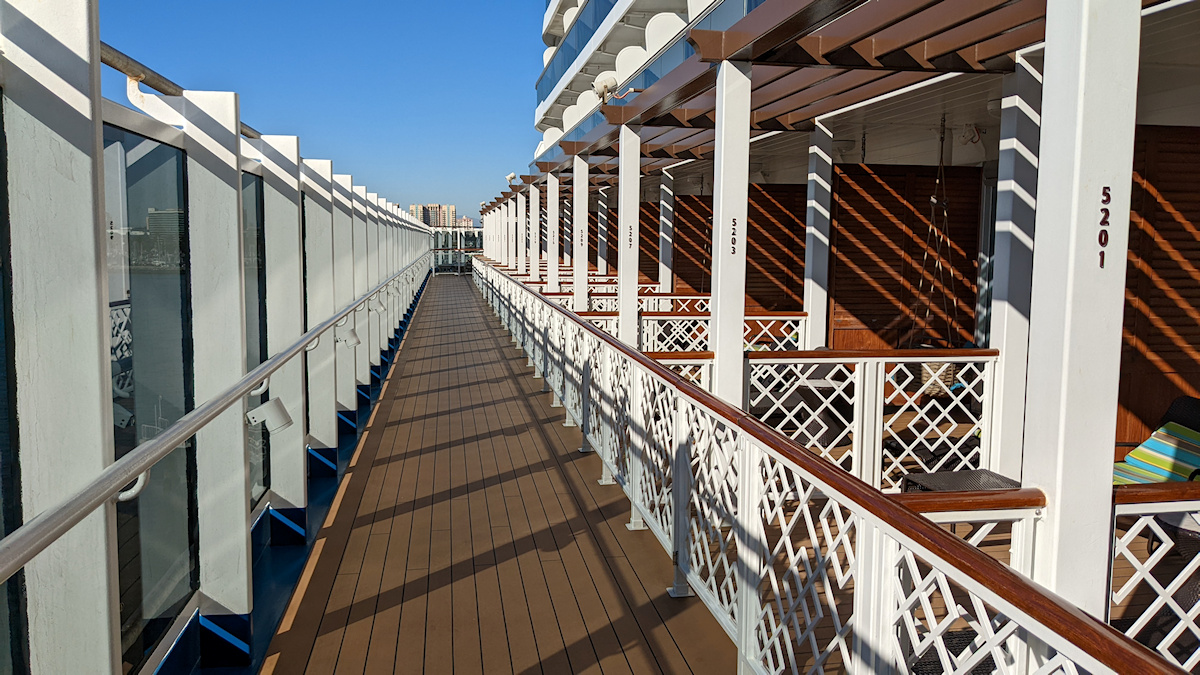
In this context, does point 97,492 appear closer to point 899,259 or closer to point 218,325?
point 218,325

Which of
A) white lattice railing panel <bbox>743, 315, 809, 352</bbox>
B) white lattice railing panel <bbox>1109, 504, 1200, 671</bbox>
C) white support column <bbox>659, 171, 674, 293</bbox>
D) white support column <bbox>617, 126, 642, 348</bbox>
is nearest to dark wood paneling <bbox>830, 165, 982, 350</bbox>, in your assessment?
white lattice railing panel <bbox>743, 315, 809, 352</bbox>

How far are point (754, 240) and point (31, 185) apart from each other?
7.50 meters

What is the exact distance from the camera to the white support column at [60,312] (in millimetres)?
1617

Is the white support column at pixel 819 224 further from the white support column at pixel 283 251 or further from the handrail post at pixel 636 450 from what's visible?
the white support column at pixel 283 251

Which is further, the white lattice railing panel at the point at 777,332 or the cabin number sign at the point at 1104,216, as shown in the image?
the white lattice railing panel at the point at 777,332

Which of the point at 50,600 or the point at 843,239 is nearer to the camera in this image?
the point at 50,600

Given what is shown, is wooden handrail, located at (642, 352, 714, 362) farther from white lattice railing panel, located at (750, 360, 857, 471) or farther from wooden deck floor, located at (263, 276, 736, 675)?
wooden deck floor, located at (263, 276, 736, 675)

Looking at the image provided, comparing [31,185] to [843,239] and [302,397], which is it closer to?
[302,397]

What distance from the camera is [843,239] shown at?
21.4 ft

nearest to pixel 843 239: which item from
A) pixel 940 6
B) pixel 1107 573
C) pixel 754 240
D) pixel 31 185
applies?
pixel 754 240

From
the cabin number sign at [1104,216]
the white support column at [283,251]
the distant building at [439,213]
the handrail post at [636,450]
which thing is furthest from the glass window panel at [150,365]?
the distant building at [439,213]

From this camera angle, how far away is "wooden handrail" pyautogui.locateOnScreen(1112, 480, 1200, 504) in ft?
6.37

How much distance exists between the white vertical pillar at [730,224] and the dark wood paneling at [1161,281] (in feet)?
7.05

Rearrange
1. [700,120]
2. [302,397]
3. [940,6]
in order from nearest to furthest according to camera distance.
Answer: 1. [940,6]
2. [302,397]
3. [700,120]
